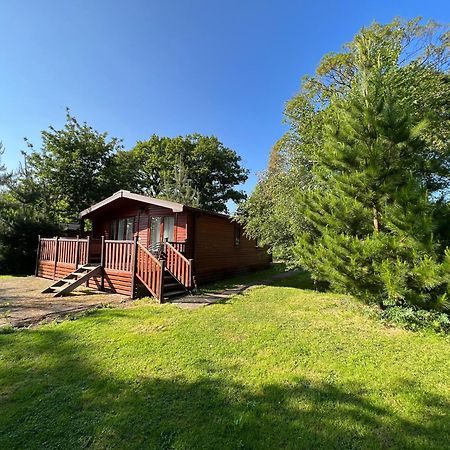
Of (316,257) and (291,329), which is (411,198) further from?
(291,329)

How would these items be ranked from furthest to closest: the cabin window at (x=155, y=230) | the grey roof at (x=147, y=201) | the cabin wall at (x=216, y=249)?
the cabin window at (x=155, y=230)
the cabin wall at (x=216, y=249)
the grey roof at (x=147, y=201)

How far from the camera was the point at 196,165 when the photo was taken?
29.8m

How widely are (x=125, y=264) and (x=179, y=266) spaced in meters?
1.64

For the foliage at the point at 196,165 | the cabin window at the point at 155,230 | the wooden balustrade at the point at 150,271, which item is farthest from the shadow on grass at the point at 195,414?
the foliage at the point at 196,165

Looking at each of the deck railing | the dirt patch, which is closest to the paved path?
the dirt patch

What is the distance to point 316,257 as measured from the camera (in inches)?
225

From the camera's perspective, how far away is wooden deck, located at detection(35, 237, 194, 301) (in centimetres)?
735

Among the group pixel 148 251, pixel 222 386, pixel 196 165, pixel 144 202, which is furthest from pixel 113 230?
pixel 196 165

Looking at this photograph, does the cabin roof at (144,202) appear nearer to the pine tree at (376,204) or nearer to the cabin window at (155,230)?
the cabin window at (155,230)

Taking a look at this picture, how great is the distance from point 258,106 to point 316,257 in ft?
47.0

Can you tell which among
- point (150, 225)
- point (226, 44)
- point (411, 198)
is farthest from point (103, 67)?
point (411, 198)

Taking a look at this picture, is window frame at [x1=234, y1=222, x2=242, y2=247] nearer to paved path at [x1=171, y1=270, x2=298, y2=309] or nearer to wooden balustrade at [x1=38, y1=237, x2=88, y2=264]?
paved path at [x1=171, y1=270, x2=298, y2=309]

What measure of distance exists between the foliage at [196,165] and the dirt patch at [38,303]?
20.8 metres

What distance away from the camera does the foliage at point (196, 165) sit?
29516mm
